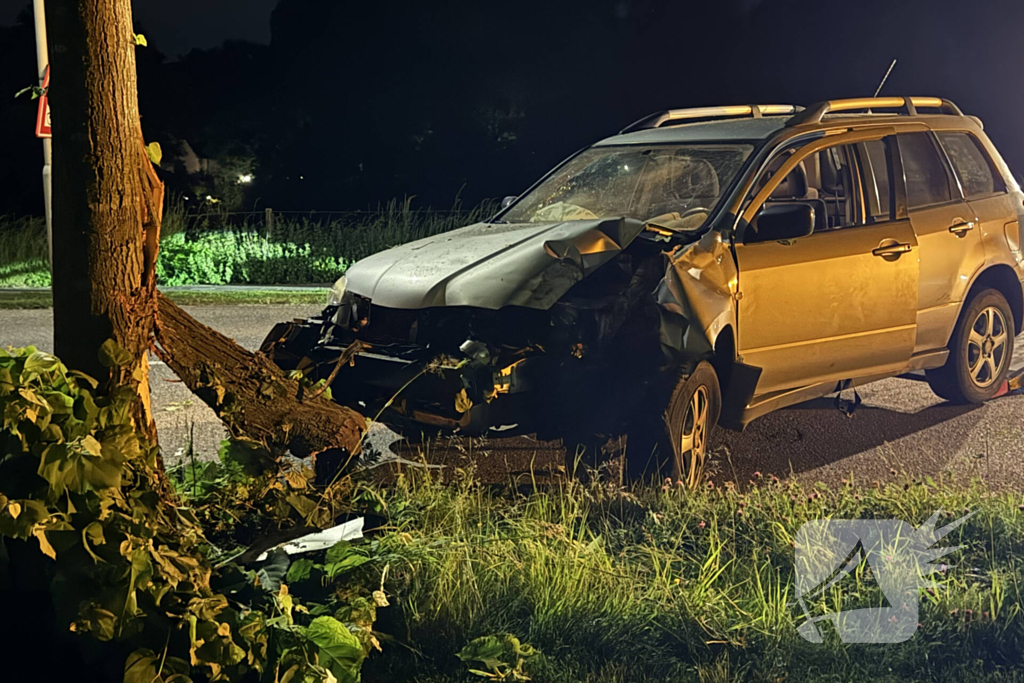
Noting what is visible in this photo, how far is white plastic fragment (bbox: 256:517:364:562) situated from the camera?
3854 mm

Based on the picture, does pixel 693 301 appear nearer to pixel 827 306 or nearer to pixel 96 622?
pixel 827 306

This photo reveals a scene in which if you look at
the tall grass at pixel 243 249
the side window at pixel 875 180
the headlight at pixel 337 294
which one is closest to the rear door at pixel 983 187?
the side window at pixel 875 180

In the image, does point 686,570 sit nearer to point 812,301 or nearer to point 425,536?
point 425,536

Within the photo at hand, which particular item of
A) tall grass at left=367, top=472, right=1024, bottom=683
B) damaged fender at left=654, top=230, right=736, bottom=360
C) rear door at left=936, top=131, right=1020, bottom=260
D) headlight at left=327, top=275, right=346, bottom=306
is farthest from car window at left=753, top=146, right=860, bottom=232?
headlight at left=327, top=275, right=346, bottom=306

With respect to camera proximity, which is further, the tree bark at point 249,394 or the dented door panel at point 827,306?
the dented door panel at point 827,306

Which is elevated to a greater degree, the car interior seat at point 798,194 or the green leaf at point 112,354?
the car interior seat at point 798,194

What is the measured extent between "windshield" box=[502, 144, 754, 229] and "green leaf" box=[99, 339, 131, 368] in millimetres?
3253

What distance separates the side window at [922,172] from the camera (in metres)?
7.14

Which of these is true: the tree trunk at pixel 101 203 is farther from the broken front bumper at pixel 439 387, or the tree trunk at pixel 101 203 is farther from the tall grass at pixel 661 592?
the broken front bumper at pixel 439 387

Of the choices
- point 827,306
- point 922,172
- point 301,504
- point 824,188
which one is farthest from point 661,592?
point 922,172

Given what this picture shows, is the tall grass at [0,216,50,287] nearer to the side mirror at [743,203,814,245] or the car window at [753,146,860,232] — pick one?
the car window at [753,146,860,232]

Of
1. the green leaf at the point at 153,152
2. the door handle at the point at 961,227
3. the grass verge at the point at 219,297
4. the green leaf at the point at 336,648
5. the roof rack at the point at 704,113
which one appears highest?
the roof rack at the point at 704,113

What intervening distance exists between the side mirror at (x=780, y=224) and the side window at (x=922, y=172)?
1295 mm

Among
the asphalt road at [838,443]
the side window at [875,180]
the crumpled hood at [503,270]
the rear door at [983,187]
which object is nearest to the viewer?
the crumpled hood at [503,270]
